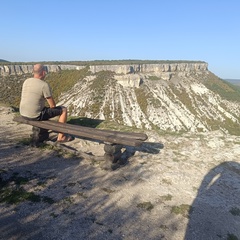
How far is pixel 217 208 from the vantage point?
7023mm

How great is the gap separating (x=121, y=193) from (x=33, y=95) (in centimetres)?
482

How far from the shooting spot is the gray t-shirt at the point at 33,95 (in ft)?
29.7

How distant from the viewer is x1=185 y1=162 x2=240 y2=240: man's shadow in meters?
5.97

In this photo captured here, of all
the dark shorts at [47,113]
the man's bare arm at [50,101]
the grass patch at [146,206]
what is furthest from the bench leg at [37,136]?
the grass patch at [146,206]

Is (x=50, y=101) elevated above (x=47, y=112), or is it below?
above

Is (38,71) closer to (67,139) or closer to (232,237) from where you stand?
(67,139)

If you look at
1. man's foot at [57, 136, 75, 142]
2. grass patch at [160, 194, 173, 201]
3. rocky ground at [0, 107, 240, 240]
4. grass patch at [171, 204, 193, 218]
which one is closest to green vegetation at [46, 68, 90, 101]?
man's foot at [57, 136, 75, 142]

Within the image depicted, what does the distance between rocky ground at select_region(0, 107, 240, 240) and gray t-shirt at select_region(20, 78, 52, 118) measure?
164 centimetres

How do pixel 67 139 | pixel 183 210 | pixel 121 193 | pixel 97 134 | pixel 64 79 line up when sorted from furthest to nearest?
pixel 64 79 → pixel 67 139 → pixel 97 134 → pixel 121 193 → pixel 183 210

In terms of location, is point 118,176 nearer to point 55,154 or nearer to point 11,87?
point 55,154

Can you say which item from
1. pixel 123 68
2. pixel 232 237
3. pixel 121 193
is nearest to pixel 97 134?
pixel 121 193

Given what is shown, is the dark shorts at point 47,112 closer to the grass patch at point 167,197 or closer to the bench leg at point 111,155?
the bench leg at point 111,155

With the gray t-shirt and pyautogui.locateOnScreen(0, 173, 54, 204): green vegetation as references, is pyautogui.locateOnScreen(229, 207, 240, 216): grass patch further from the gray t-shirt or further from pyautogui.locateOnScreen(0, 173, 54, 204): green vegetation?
the gray t-shirt

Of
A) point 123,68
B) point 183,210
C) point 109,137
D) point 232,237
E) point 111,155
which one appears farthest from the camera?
point 123,68
